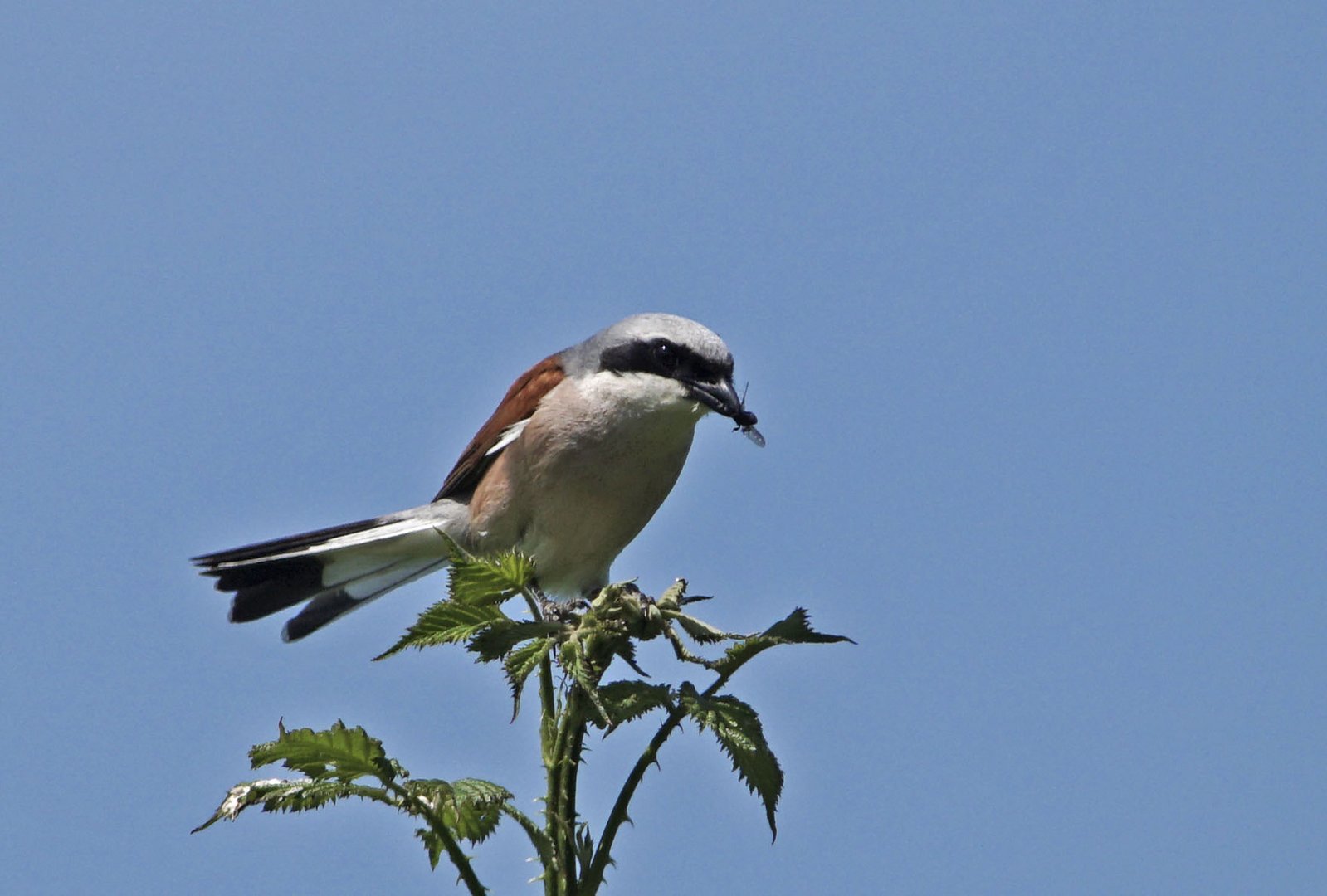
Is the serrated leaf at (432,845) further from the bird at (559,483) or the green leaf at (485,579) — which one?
the bird at (559,483)

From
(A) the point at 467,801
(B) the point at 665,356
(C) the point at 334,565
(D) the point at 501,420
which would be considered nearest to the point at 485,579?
(A) the point at 467,801

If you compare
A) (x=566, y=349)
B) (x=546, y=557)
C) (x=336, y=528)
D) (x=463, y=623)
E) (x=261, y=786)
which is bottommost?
(x=261, y=786)

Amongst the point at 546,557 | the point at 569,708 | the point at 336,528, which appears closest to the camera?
the point at 569,708

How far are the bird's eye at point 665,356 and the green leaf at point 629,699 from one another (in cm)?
222

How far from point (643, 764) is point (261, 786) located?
711mm

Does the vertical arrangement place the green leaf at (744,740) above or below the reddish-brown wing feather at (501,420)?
below

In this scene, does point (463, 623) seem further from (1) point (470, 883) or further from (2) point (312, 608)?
(2) point (312, 608)

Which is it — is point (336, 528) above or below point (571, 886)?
above

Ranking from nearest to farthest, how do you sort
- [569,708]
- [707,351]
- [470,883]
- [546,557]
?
1. [470,883]
2. [569,708]
3. [707,351]
4. [546,557]

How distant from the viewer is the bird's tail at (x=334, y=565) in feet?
16.0

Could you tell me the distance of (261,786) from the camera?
7.75 feet

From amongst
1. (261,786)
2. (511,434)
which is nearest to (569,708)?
(261,786)

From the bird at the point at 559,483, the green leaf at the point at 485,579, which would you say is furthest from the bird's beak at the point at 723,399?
the green leaf at the point at 485,579

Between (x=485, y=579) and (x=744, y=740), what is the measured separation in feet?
1.94
